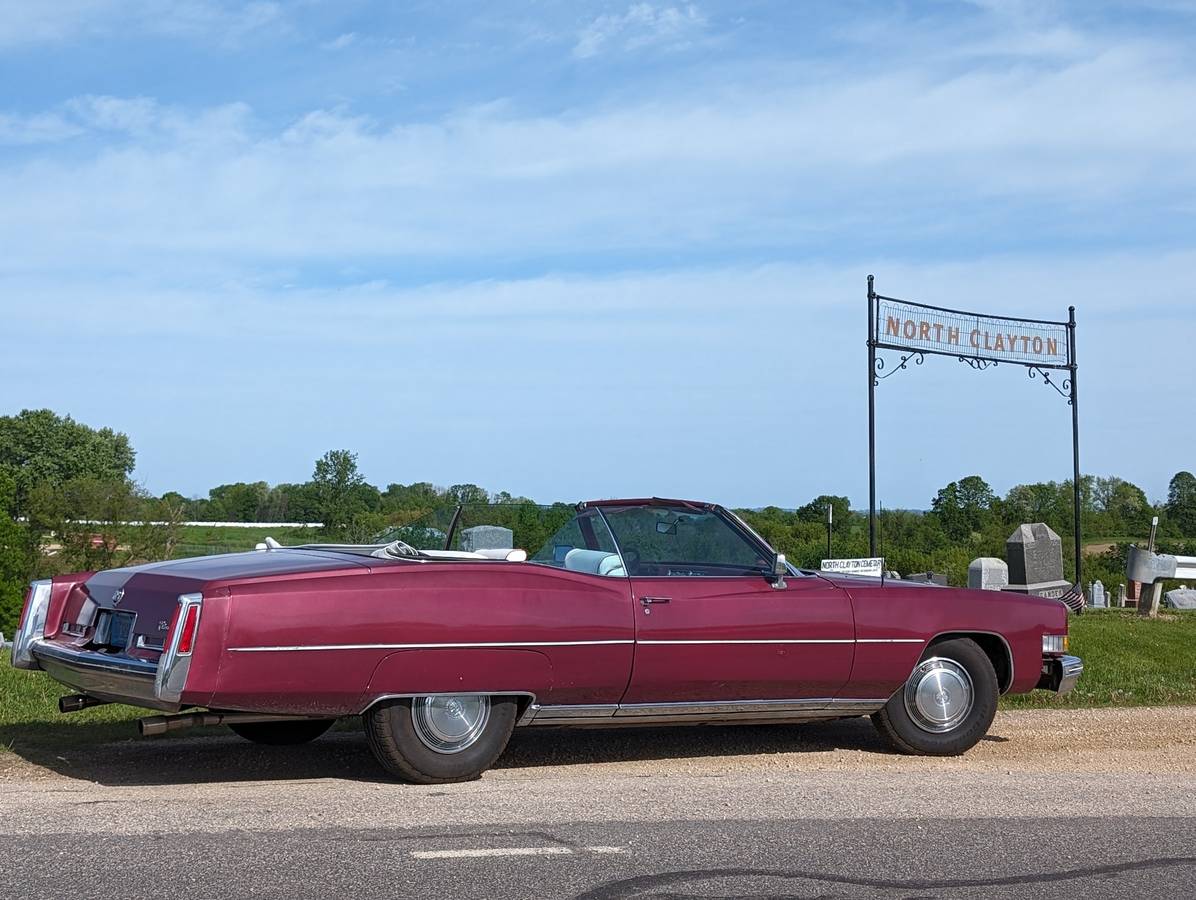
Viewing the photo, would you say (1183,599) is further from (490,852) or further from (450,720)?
(490,852)

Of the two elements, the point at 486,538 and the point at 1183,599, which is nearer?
the point at 486,538

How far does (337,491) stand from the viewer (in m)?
15.0

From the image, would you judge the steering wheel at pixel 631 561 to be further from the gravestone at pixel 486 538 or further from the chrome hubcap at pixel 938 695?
the chrome hubcap at pixel 938 695

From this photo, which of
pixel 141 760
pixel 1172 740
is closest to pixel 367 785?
pixel 141 760

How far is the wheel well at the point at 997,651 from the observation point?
775 cm

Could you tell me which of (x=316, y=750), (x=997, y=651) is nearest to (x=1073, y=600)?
(x=997, y=651)

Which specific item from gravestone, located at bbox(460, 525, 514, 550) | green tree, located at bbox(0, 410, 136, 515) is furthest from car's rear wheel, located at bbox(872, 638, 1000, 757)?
green tree, located at bbox(0, 410, 136, 515)

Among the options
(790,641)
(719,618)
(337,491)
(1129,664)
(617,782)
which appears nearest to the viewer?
(617,782)

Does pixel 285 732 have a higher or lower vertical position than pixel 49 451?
lower

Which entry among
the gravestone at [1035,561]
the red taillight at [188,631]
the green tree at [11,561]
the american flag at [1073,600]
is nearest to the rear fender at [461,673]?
the red taillight at [188,631]

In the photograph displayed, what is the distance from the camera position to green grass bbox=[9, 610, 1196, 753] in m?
7.77

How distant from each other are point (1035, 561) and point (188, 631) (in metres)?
13.7

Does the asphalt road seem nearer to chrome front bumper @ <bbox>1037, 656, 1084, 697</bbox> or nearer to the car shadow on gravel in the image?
the car shadow on gravel

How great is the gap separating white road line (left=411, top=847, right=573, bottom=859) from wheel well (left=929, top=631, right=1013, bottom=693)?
3.27 meters
